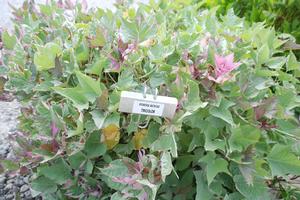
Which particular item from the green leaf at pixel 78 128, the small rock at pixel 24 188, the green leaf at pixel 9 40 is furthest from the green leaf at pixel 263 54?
the small rock at pixel 24 188

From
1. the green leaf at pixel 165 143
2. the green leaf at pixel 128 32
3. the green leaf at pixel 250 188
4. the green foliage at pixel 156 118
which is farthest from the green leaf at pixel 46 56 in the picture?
the green leaf at pixel 250 188

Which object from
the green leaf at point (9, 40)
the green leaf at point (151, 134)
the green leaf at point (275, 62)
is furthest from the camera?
the green leaf at point (9, 40)

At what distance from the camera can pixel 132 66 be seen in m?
1.59

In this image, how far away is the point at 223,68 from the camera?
151 centimetres

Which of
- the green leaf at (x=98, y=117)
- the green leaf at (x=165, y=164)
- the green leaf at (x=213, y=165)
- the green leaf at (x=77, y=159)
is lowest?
the green leaf at (x=77, y=159)

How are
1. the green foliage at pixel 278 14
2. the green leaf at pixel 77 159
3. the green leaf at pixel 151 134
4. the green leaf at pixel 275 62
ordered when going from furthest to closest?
the green foliage at pixel 278 14, the green leaf at pixel 275 62, the green leaf at pixel 77 159, the green leaf at pixel 151 134

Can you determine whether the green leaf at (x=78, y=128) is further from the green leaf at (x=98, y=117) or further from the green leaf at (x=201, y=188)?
the green leaf at (x=201, y=188)

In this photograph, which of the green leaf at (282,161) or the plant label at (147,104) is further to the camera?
the green leaf at (282,161)

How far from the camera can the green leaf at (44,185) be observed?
1.73 metres

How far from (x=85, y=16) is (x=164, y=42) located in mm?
611

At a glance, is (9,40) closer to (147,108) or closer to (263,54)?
(147,108)

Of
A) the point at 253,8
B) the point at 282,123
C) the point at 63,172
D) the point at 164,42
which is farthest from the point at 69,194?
the point at 253,8

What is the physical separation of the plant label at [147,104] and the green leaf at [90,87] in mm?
98

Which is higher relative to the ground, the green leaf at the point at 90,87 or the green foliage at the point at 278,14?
the green foliage at the point at 278,14
